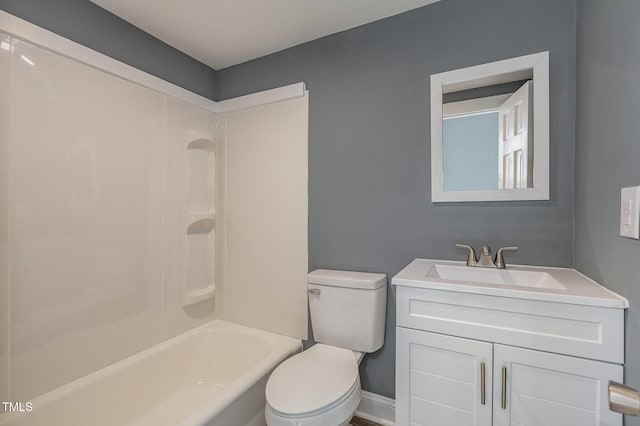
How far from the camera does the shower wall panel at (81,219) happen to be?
130 cm

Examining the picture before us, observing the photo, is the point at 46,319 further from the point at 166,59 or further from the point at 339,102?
the point at 339,102

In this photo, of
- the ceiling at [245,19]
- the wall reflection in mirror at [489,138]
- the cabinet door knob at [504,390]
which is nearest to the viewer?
the cabinet door knob at [504,390]

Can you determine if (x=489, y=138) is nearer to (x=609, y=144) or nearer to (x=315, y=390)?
(x=609, y=144)

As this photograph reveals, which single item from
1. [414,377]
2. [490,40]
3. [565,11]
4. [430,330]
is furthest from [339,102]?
[414,377]

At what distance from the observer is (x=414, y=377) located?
4.03ft

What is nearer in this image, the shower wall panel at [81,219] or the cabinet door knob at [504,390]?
the cabinet door knob at [504,390]

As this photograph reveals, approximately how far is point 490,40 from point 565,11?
11.9 inches

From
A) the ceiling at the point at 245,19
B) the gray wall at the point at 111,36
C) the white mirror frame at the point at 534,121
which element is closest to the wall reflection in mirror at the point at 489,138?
the white mirror frame at the point at 534,121

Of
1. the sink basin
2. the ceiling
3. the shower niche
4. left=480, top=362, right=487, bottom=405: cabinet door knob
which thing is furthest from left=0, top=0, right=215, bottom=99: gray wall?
left=480, top=362, right=487, bottom=405: cabinet door knob

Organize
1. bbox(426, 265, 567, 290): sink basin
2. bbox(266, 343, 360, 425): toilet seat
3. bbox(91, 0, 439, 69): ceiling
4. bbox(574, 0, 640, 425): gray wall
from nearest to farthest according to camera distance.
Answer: bbox(574, 0, 640, 425): gray wall < bbox(266, 343, 360, 425): toilet seat < bbox(426, 265, 567, 290): sink basin < bbox(91, 0, 439, 69): ceiling

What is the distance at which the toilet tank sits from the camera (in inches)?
63.1

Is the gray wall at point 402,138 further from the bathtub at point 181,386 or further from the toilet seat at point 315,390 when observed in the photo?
the bathtub at point 181,386

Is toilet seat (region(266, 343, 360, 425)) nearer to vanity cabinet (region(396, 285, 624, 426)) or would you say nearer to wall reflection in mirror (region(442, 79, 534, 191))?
vanity cabinet (region(396, 285, 624, 426))

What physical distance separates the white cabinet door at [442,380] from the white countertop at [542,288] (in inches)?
8.1
